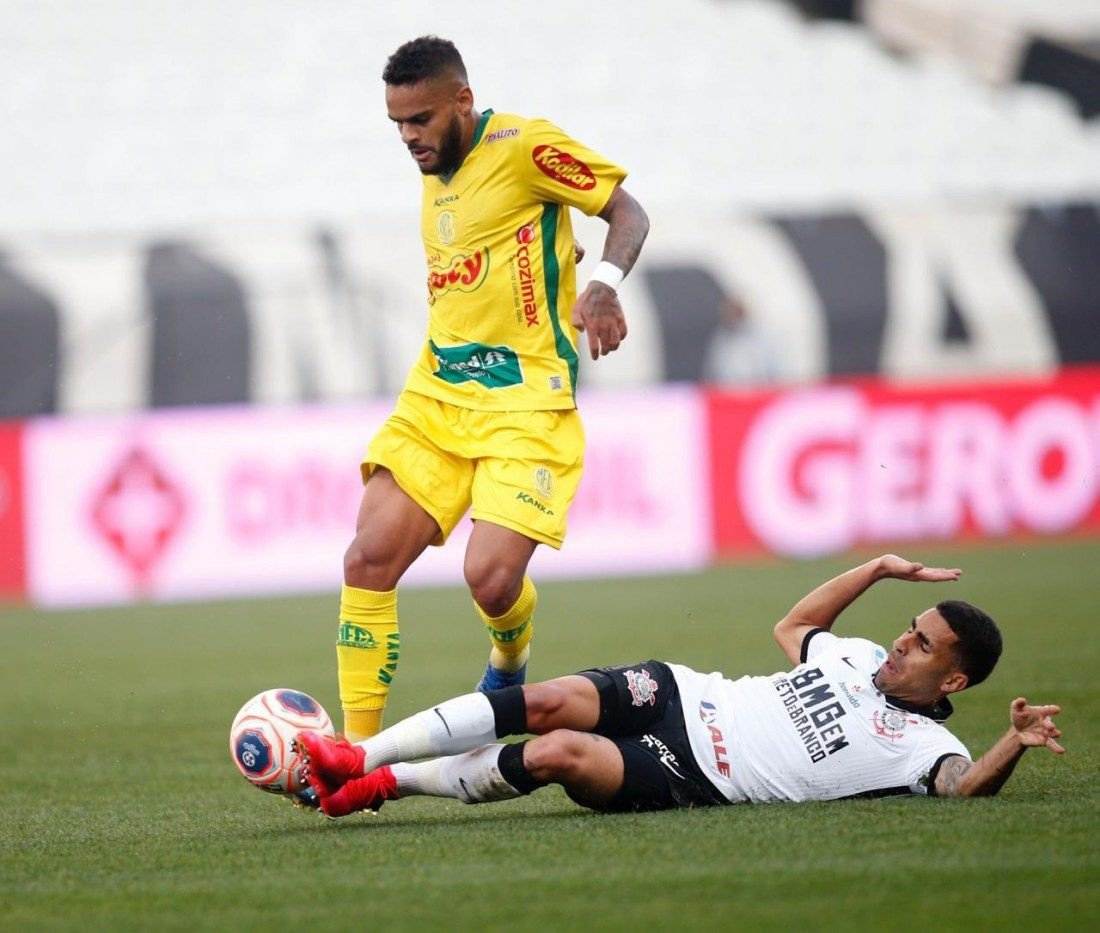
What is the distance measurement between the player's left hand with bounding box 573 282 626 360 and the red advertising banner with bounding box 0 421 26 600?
973 cm

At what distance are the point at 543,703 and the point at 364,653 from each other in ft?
2.64

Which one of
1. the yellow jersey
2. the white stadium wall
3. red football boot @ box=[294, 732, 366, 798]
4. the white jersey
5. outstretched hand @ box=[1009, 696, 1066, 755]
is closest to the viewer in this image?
outstretched hand @ box=[1009, 696, 1066, 755]

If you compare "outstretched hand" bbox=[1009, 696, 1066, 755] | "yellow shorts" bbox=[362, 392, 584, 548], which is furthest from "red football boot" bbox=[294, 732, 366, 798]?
"outstretched hand" bbox=[1009, 696, 1066, 755]

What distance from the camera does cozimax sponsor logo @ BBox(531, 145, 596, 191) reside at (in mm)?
6027

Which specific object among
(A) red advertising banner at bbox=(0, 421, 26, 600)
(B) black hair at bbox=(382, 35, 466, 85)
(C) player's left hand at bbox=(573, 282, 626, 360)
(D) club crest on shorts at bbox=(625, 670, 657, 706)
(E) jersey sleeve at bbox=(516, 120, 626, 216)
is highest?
(B) black hair at bbox=(382, 35, 466, 85)

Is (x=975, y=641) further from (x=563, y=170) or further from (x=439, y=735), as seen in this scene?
(x=563, y=170)

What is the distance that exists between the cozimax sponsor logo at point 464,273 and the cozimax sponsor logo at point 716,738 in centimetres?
157

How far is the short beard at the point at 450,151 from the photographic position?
5.95m

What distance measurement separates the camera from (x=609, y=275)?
19.1 feet

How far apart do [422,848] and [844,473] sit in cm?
1058

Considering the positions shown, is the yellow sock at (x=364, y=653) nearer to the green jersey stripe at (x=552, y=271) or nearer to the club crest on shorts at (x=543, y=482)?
the club crest on shorts at (x=543, y=482)

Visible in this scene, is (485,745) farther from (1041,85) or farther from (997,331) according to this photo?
(1041,85)

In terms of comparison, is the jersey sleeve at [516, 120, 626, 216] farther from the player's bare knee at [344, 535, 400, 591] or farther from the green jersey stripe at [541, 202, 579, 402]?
the player's bare knee at [344, 535, 400, 591]

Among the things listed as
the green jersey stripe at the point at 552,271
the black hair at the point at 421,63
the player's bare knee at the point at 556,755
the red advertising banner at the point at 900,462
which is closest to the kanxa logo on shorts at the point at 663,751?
the player's bare knee at the point at 556,755
